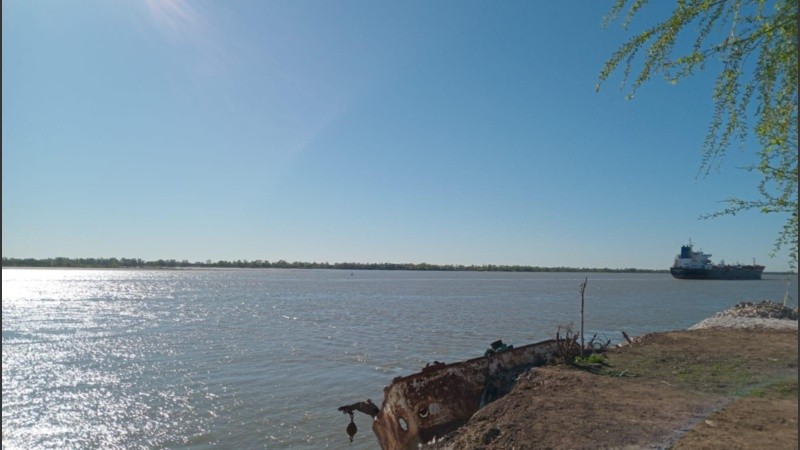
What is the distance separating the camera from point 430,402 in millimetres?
7020

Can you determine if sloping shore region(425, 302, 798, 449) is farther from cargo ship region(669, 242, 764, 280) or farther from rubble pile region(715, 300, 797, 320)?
cargo ship region(669, 242, 764, 280)

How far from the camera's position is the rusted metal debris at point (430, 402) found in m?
6.88

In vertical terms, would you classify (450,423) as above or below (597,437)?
below

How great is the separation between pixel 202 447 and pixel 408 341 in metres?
10.2

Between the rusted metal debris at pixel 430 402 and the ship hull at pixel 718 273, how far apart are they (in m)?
85.3

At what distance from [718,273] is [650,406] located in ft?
300

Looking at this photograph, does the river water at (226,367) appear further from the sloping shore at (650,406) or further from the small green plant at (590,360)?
the small green plant at (590,360)

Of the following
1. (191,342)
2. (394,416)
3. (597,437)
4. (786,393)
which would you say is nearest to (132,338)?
(191,342)

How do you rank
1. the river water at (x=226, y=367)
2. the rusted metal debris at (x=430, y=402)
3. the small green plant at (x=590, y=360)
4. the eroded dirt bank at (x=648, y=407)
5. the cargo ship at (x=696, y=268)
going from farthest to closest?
the cargo ship at (x=696, y=268) → the small green plant at (x=590, y=360) → the river water at (x=226, y=367) → the rusted metal debris at (x=430, y=402) → the eroded dirt bank at (x=648, y=407)

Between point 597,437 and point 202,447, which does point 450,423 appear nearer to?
point 597,437

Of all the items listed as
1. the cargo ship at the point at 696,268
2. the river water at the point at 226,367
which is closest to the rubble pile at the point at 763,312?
the river water at the point at 226,367

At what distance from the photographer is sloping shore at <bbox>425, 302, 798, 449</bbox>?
5129 millimetres

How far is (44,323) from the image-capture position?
2439cm

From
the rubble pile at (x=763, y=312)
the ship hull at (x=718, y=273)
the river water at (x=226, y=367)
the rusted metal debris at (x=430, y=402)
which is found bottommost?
the river water at (x=226, y=367)
